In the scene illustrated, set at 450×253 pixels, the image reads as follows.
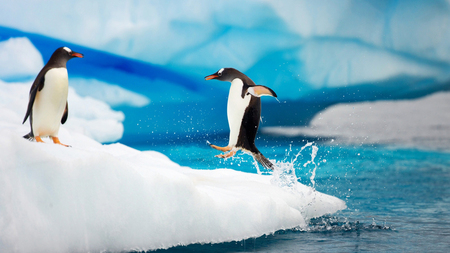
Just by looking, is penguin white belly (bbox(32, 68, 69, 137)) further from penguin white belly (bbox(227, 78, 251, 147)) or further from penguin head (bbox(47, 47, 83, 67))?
penguin white belly (bbox(227, 78, 251, 147))

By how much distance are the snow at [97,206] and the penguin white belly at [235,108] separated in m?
1.41

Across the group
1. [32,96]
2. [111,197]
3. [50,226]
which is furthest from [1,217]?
[32,96]

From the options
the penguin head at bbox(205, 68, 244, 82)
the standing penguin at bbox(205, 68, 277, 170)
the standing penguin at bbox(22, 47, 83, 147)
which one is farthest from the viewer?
the penguin head at bbox(205, 68, 244, 82)

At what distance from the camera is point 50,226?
9.89 feet

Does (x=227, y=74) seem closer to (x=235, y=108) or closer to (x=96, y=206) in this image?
(x=235, y=108)

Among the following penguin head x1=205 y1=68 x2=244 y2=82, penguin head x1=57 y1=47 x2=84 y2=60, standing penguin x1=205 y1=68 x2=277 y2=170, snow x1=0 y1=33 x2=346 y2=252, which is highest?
penguin head x1=57 y1=47 x2=84 y2=60

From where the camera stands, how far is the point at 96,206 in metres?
3.21

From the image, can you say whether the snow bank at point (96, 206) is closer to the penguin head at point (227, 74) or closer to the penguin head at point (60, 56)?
the penguin head at point (60, 56)

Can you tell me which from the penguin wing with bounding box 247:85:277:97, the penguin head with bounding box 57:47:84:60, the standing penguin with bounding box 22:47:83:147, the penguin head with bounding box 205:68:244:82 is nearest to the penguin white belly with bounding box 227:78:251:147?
the penguin head with bounding box 205:68:244:82

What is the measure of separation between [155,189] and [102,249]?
0.67 m

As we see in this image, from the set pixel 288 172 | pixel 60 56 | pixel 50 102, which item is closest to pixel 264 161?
pixel 288 172

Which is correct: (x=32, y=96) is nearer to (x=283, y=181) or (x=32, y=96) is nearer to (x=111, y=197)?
(x=111, y=197)

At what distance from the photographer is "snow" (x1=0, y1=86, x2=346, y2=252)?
2.98 meters

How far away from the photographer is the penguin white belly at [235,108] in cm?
527
